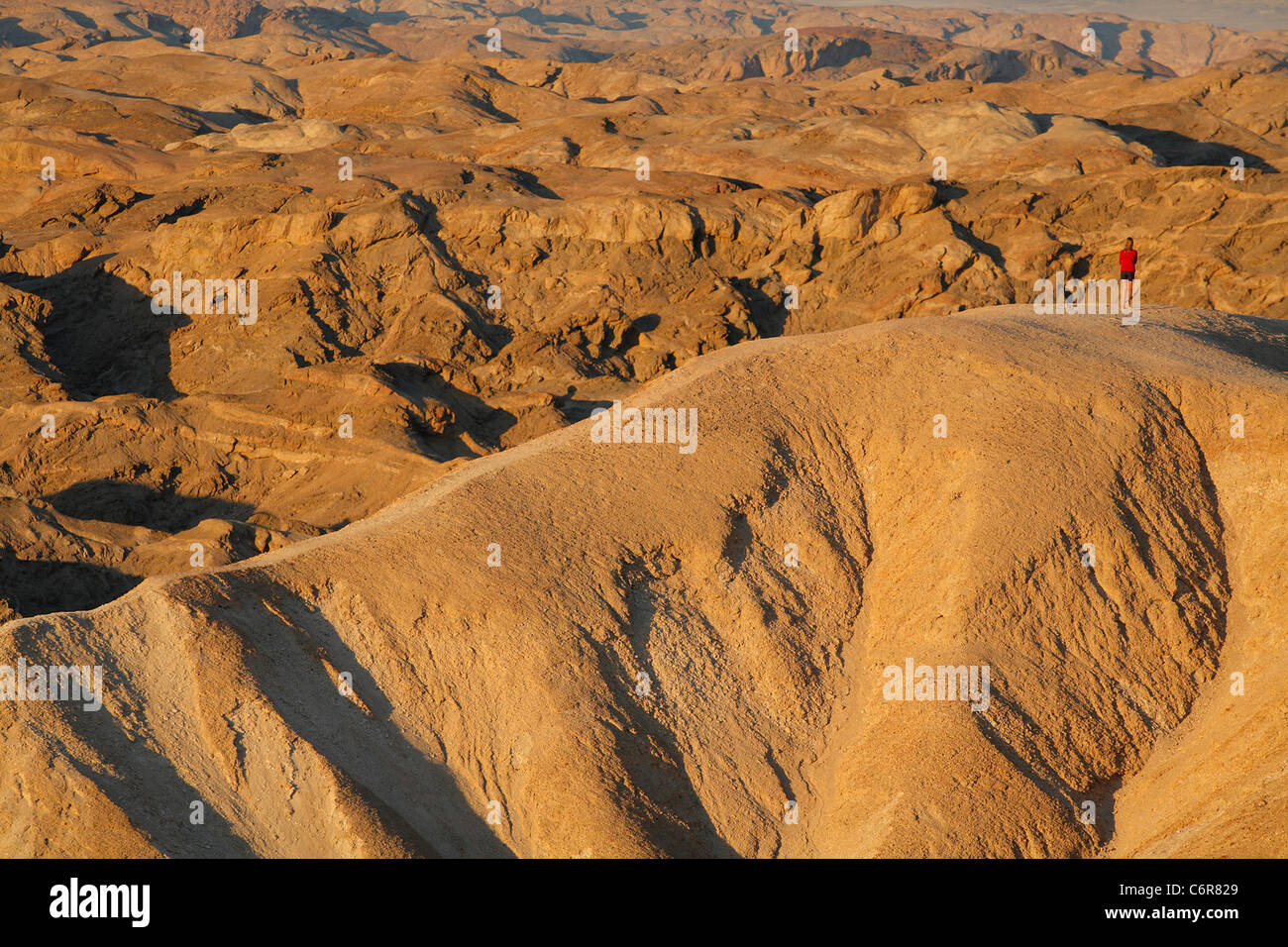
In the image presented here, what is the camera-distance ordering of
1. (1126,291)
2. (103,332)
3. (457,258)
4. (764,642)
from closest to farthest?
(764,642)
(1126,291)
(103,332)
(457,258)

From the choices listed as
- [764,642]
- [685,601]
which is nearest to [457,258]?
[685,601]

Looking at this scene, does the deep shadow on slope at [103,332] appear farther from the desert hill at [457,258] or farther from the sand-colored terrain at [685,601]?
the sand-colored terrain at [685,601]

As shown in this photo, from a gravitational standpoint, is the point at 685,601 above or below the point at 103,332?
above

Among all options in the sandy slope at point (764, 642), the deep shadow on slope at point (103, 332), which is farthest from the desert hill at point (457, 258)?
the sandy slope at point (764, 642)

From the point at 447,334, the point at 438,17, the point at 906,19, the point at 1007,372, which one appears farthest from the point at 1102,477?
the point at 906,19

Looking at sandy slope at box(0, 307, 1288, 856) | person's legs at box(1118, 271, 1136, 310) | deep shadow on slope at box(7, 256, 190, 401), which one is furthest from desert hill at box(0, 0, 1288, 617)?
person's legs at box(1118, 271, 1136, 310)

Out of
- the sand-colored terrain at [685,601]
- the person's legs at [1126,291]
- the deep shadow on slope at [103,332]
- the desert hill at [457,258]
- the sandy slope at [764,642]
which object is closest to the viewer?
the sandy slope at [764,642]

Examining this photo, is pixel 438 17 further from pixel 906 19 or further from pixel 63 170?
pixel 63 170

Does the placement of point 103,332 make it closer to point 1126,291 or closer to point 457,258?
point 457,258
